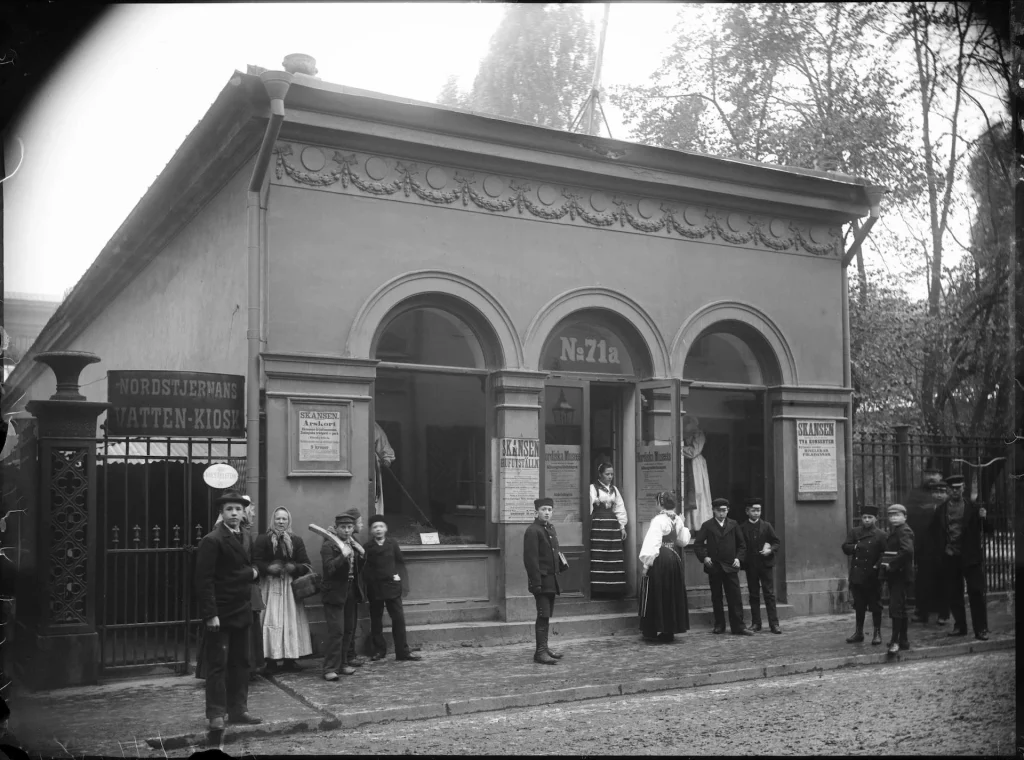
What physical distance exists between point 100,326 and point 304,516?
11.8 m

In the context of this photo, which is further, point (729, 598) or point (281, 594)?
point (729, 598)

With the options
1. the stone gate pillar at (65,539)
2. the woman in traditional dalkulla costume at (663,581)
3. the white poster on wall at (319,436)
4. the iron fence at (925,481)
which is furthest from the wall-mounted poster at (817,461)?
the stone gate pillar at (65,539)

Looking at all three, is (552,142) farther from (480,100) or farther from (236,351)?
(480,100)

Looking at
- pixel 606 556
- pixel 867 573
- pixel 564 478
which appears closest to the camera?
pixel 867 573

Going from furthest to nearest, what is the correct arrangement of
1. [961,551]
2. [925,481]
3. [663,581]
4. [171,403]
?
[925,481] < [961,551] < [663,581] < [171,403]

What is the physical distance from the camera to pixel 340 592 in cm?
1027

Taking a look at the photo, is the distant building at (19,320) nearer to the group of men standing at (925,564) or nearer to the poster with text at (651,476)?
the poster with text at (651,476)

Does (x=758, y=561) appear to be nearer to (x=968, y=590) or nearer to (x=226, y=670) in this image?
(x=968, y=590)

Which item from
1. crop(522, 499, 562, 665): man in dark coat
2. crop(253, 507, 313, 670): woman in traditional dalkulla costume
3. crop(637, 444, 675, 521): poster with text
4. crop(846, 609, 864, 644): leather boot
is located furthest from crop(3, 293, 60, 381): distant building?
crop(846, 609, 864, 644): leather boot

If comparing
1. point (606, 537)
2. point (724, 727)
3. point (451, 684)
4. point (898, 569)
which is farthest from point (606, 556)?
point (724, 727)

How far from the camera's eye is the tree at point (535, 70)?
1114 inches

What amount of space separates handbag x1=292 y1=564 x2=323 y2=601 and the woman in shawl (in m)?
6.07

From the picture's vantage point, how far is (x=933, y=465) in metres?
15.2

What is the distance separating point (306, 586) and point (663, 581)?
4.48 metres
